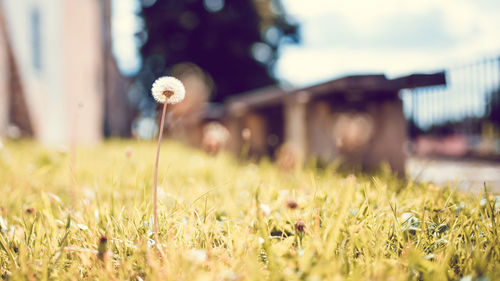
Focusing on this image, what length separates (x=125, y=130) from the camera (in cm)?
1419

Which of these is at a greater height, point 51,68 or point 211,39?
point 211,39

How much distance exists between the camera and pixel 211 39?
49.5ft

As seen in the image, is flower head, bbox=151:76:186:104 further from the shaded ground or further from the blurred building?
the blurred building

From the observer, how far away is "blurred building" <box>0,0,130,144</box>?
20.2 ft

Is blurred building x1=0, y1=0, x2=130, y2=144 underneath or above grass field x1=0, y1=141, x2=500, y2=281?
above

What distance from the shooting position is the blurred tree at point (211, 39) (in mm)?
15250

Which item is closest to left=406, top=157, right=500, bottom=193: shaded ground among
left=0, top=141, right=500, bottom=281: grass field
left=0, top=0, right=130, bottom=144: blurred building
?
left=0, top=141, right=500, bottom=281: grass field

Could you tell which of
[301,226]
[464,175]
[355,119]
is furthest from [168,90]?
[464,175]

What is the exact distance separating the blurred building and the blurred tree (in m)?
5.34

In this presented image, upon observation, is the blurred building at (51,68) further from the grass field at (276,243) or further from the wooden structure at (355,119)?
the grass field at (276,243)

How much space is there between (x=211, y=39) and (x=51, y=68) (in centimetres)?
823

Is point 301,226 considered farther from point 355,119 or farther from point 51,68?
point 51,68

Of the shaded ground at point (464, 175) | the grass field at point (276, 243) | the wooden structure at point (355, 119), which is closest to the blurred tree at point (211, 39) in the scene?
the shaded ground at point (464, 175)

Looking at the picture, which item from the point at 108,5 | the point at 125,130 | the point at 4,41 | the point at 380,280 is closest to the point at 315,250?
the point at 380,280
